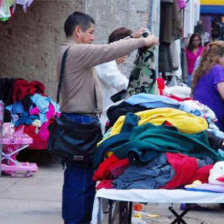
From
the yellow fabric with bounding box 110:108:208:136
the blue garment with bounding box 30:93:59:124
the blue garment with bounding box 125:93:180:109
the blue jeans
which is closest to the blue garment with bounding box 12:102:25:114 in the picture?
the blue garment with bounding box 30:93:59:124

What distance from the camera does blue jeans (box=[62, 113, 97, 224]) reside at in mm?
6273

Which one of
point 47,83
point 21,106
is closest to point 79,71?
point 21,106

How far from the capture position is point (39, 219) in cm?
727

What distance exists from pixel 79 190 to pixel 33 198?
1.97 meters

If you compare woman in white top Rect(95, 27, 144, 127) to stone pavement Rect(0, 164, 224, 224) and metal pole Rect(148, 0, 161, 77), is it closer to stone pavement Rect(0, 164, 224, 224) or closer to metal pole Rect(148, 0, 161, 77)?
stone pavement Rect(0, 164, 224, 224)

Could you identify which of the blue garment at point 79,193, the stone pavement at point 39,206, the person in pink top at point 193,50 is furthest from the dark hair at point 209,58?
the person in pink top at point 193,50

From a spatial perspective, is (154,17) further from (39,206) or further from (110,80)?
(39,206)

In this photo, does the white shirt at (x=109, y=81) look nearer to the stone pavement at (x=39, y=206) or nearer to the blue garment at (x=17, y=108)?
the stone pavement at (x=39, y=206)

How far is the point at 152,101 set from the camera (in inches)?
234

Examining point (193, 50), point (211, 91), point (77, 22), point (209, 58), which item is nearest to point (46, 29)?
point (209, 58)

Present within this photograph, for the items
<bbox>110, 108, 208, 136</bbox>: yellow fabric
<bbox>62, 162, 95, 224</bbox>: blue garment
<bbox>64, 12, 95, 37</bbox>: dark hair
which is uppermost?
<bbox>64, 12, 95, 37</bbox>: dark hair

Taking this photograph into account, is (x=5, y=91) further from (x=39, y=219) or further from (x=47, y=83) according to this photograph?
(x=39, y=219)

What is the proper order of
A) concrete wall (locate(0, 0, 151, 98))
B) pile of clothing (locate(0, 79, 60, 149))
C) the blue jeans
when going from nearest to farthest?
Result: 1. the blue jeans
2. pile of clothing (locate(0, 79, 60, 149))
3. concrete wall (locate(0, 0, 151, 98))

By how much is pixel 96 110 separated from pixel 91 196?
0.66 m
